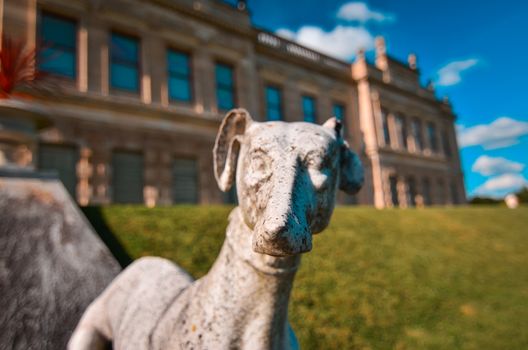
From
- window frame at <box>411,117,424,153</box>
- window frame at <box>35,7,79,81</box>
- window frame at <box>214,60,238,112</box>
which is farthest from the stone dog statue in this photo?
window frame at <box>411,117,424,153</box>

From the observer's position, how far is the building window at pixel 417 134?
24.8 m

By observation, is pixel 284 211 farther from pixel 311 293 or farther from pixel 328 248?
pixel 328 248

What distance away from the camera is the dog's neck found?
1.31 m

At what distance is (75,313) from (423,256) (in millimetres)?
6464

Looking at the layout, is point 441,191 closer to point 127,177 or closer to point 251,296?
point 127,177

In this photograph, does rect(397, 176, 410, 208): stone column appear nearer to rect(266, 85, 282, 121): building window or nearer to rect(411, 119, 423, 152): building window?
rect(411, 119, 423, 152): building window

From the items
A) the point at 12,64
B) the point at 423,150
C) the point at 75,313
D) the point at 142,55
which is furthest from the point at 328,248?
the point at 423,150

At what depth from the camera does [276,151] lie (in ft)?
3.97

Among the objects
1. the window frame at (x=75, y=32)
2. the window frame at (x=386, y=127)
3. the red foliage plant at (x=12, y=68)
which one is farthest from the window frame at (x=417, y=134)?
the red foliage plant at (x=12, y=68)

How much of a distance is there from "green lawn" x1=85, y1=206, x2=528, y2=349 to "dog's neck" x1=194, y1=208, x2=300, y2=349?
2.82 metres

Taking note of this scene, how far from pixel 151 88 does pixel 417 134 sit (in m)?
20.1

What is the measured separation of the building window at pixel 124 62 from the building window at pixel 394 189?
53.5 ft

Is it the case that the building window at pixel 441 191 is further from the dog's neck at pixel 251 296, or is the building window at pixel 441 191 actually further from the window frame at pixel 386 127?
the dog's neck at pixel 251 296

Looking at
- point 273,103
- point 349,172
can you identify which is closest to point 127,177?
point 273,103
